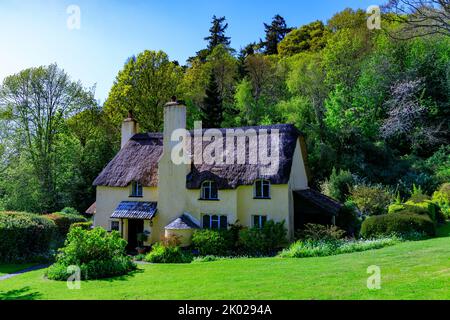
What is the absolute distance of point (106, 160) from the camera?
39688 mm

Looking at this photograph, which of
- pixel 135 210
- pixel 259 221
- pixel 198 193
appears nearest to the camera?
pixel 259 221

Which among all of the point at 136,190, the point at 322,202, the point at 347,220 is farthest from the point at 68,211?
the point at 347,220

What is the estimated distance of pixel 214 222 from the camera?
77.6ft

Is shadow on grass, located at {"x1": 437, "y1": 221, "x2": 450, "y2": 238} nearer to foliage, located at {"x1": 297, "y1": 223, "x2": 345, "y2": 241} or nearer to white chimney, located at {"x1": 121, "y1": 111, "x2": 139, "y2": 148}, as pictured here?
foliage, located at {"x1": 297, "y1": 223, "x2": 345, "y2": 241}

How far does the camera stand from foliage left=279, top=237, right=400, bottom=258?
57.4 feet

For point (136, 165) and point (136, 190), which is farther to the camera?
point (136, 165)

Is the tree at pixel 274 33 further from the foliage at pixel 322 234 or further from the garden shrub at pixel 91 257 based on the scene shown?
the garden shrub at pixel 91 257

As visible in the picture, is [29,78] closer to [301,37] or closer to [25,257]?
[25,257]

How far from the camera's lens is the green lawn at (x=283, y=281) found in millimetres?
9430

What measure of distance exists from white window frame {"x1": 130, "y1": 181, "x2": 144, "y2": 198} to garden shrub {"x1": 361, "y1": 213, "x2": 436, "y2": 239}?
13977 mm

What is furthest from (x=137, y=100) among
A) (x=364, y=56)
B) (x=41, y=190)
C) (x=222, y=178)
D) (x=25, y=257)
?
(x=364, y=56)

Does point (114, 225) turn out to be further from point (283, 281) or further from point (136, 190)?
point (283, 281)

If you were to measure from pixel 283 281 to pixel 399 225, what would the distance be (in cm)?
1066

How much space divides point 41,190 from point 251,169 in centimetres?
2127
